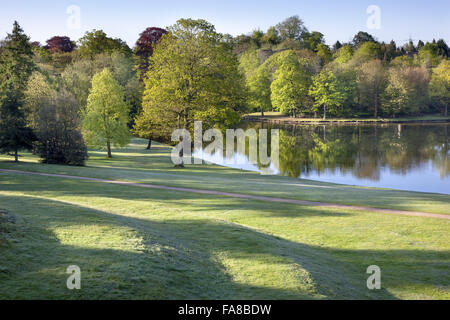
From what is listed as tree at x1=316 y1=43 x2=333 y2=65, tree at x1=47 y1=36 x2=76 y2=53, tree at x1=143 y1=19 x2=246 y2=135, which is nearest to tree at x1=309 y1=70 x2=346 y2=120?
tree at x1=316 y1=43 x2=333 y2=65

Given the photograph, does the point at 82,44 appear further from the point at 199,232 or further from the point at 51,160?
the point at 199,232

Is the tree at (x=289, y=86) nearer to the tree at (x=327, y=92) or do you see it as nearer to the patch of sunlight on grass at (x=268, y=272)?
the tree at (x=327, y=92)

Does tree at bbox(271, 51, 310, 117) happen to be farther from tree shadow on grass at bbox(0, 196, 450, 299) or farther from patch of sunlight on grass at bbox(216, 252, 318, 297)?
patch of sunlight on grass at bbox(216, 252, 318, 297)

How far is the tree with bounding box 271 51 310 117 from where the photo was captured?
83500 mm

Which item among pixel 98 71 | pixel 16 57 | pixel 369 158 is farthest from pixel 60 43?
pixel 369 158

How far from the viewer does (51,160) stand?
2969 centimetres

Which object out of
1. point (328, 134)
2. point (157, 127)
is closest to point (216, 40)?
point (157, 127)

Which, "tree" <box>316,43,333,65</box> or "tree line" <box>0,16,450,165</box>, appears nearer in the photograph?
"tree line" <box>0,16,450,165</box>

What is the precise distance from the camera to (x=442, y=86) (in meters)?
87.5

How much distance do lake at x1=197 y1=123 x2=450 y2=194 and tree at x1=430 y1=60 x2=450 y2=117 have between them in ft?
98.0

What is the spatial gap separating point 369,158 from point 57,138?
30070mm

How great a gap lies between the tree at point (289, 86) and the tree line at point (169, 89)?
22cm

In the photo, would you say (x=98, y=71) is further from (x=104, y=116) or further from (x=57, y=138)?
(x=57, y=138)

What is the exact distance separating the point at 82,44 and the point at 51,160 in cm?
5467
